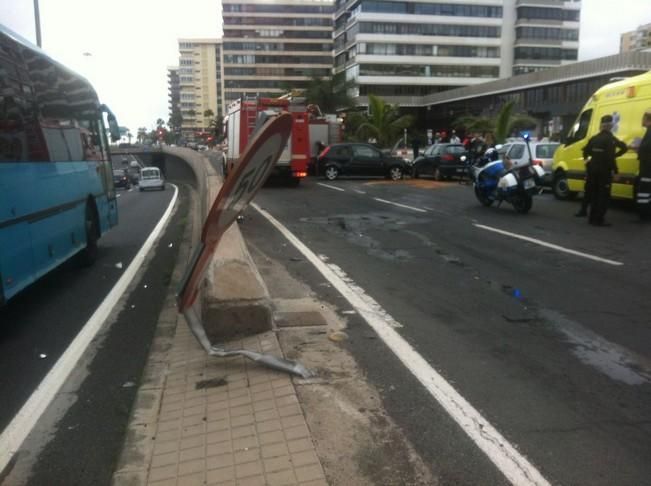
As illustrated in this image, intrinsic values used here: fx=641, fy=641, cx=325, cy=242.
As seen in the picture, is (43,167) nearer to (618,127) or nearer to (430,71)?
(618,127)

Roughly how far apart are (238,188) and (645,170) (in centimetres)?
1008

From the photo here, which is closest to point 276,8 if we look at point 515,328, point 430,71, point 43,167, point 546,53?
point 430,71

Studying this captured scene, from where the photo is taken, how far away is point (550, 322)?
6098 millimetres

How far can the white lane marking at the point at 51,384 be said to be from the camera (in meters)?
4.09

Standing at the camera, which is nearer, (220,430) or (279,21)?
(220,430)

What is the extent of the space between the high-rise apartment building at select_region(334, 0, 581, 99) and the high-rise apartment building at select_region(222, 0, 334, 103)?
33.0 metres

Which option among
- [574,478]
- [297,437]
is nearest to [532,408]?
[574,478]

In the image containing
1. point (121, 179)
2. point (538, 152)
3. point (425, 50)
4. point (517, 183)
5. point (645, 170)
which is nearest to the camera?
point (645, 170)

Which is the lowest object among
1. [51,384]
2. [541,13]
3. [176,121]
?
[51,384]

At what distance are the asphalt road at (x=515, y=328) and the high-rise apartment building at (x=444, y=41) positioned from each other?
2963 inches

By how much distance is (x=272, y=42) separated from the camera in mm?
121562

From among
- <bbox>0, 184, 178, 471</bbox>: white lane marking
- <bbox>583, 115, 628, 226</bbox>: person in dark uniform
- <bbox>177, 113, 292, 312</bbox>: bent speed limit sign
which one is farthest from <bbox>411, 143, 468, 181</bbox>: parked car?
<bbox>177, 113, 292, 312</bbox>: bent speed limit sign

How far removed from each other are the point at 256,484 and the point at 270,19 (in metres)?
126

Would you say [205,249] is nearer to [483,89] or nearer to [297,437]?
[297,437]
